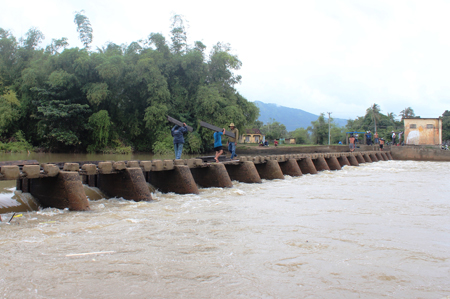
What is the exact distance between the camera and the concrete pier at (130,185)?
23.6 ft

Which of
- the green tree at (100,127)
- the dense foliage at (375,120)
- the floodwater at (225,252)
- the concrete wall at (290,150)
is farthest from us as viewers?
the dense foliage at (375,120)

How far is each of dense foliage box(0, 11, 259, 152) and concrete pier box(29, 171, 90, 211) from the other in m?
24.2

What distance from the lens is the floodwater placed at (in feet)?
10.2

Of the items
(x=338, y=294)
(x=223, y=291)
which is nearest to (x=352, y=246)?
(x=338, y=294)

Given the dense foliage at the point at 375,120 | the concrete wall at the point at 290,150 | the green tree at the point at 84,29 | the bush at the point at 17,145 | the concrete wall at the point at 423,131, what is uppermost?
the green tree at the point at 84,29

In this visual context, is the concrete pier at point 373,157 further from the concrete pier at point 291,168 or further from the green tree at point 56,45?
the green tree at point 56,45

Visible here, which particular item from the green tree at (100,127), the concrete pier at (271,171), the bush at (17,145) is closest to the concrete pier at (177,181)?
the concrete pier at (271,171)

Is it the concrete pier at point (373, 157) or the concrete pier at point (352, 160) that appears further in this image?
the concrete pier at point (373, 157)

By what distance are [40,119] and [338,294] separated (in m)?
33.8

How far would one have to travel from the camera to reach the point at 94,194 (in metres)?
7.61

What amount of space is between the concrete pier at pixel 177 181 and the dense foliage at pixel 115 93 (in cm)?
2190

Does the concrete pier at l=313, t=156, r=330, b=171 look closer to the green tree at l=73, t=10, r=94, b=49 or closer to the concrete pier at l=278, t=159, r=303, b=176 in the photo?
the concrete pier at l=278, t=159, r=303, b=176

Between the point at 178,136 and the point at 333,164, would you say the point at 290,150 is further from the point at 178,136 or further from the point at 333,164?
the point at 178,136

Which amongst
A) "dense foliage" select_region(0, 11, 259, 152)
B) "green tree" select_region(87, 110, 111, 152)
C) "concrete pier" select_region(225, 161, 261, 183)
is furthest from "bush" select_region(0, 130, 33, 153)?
"concrete pier" select_region(225, 161, 261, 183)
